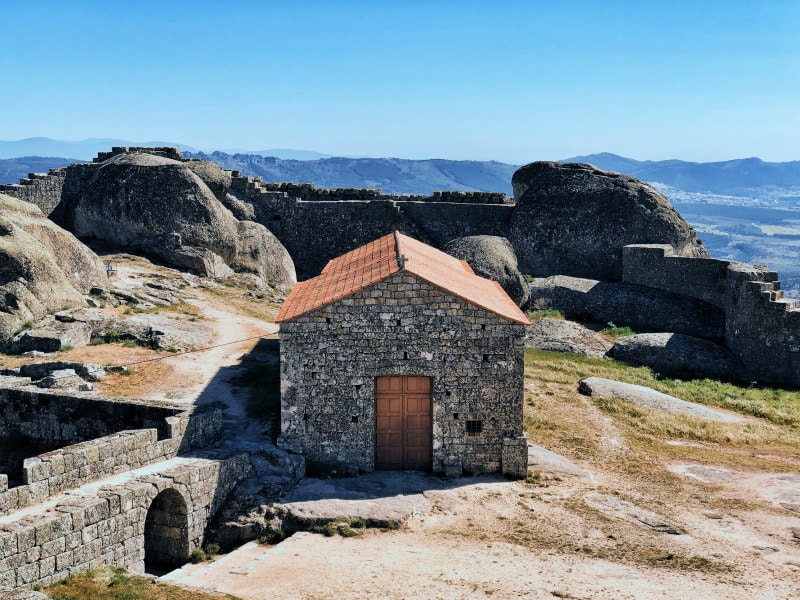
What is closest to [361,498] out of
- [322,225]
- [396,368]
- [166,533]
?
[396,368]

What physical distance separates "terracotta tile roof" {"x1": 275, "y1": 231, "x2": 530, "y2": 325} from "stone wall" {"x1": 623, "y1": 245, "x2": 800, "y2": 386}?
10701mm

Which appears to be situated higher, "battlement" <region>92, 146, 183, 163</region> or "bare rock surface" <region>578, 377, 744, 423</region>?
"battlement" <region>92, 146, 183, 163</region>

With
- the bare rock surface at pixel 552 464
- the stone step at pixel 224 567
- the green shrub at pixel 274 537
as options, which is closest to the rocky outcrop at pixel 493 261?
the bare rock surface at pixel 552 464

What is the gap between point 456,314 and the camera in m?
19.2

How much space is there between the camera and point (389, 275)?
18922mm

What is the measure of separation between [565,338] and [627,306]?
4.90 metres

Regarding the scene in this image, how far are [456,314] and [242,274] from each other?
61.7 ft

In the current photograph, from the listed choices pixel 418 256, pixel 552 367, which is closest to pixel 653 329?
pixel 552 367

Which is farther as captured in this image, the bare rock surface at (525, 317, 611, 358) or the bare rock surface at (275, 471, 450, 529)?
Answer: the bare rock surface at (525, 317, 611, 358)

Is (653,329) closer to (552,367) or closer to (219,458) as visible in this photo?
(552,367)

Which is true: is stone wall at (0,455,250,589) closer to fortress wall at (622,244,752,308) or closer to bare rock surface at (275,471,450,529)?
bare rock surface at (275,471,450,529)

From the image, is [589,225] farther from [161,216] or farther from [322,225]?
[161,216]

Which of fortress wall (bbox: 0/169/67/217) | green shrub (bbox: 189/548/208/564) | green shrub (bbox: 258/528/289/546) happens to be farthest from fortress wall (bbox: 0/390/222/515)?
fortress wall (bbox: 0/169/67/217)

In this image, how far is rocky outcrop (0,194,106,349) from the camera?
83.8ft
